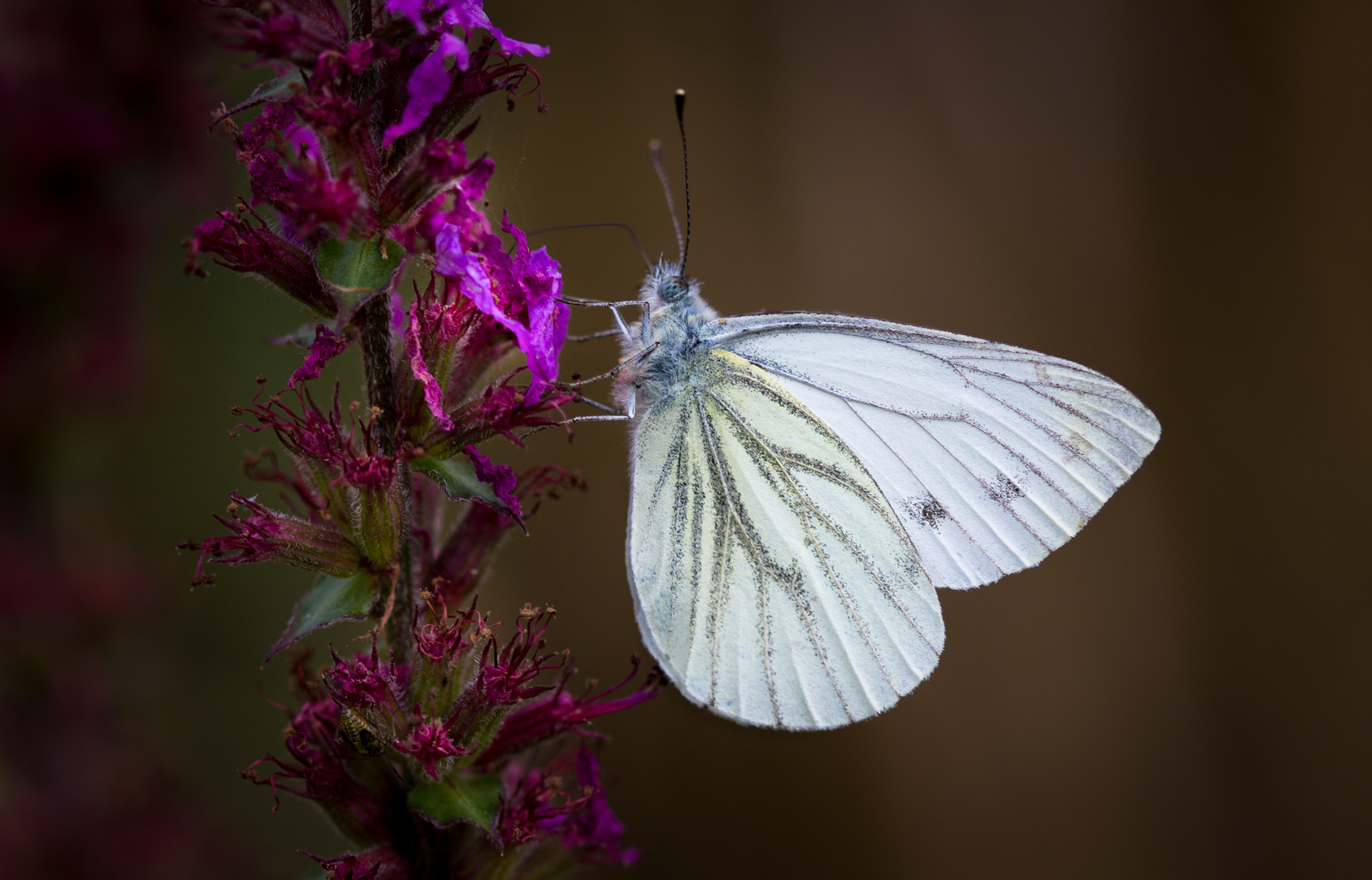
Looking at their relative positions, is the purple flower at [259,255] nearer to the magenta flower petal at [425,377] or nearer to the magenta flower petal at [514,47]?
the magenta flower petal at [425,377]

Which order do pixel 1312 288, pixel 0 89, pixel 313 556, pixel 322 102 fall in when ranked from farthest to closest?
pixel 1312 288 < pixel 0 89 < pixel 313 556 < pixel 322 102

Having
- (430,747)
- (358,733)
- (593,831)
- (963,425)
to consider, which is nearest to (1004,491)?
(963,425)

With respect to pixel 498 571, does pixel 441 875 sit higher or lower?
lower

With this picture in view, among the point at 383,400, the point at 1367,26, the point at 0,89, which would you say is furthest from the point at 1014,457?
the point at 1367,26

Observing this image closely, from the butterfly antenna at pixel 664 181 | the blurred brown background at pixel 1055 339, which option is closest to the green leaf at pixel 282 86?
the butterfly antenna at pixel 664 181

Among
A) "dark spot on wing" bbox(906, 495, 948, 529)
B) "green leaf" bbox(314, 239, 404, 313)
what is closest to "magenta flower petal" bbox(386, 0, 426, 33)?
"green leaf" bbox(314, 239, 404, 313)

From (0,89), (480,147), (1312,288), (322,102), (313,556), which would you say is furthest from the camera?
(1312,288)

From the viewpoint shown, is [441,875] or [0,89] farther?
[0,89]

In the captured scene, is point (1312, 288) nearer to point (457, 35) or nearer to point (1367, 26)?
point (1367, 26)
